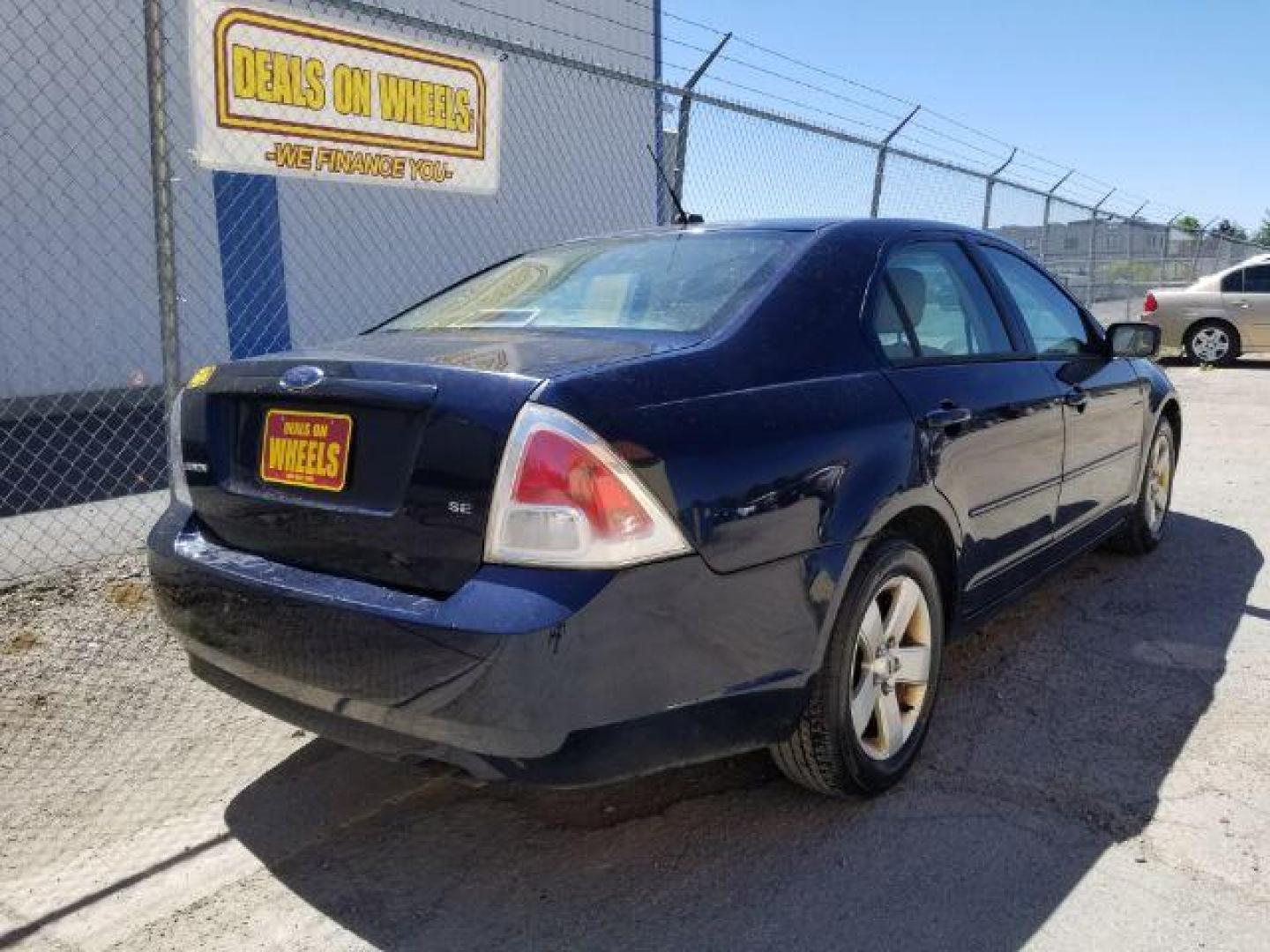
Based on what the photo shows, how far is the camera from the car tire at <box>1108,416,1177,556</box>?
4.96m

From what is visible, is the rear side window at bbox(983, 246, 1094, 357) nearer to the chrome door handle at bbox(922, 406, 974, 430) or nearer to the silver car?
the chrome door handle at bbox(922, 406, 974, 430)

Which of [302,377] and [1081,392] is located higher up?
[302,377]

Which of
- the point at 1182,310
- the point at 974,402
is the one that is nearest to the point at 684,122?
the point at 974,402

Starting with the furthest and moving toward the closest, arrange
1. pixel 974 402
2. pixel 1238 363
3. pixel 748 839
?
pixel 1238 363 < pixel 974 402 < pixel 748 839

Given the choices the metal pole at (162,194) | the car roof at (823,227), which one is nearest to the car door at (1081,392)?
the car roof at (823,227)

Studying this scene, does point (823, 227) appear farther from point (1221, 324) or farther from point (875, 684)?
point (1221, 324)

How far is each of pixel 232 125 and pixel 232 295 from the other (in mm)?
1354

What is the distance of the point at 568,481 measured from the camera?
6.77ft

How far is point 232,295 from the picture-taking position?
5.67 meters

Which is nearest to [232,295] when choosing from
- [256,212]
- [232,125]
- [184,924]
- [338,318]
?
[256,212]

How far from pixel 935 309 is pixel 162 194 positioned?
295cm

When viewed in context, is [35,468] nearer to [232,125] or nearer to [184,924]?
[232,125]

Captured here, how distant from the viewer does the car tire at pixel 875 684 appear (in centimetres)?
259

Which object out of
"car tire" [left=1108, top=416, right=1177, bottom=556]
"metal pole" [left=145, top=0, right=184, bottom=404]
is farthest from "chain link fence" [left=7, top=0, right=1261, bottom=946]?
"car tire" [left=1108, top=416, right=1177, bottom=556]
